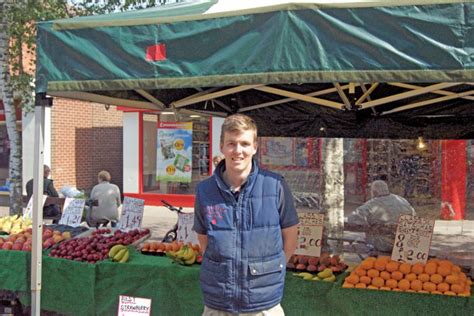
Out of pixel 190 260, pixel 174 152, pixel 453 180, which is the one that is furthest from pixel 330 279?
pixel 174 152

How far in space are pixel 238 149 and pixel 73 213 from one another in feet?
14.0

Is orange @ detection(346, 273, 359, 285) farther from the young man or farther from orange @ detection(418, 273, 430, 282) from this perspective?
the young man

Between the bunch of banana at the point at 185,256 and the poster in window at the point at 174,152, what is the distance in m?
9.21

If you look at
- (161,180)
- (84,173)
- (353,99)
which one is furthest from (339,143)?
(84,173)

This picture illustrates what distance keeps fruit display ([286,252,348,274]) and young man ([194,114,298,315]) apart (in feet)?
4.35

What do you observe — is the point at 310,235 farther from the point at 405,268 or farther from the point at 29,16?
the point at 29,16

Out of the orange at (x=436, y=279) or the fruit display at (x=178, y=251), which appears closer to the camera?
the orange at (x=436, y=279)

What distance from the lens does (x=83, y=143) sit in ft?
49.8

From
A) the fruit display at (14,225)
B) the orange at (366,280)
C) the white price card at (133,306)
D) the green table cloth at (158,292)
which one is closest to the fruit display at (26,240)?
the green table cloth at (158,292)

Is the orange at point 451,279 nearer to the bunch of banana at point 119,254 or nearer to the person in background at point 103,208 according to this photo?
the bunch of banana at point 119,254

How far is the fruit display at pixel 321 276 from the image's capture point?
388 cm

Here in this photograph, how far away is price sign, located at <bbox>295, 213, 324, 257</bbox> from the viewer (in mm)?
4457

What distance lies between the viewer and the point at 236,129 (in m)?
2.71

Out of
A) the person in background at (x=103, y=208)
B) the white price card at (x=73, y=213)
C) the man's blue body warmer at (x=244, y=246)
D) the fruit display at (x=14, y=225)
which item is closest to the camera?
the man's blue body warmer at (x=244, y=246)
